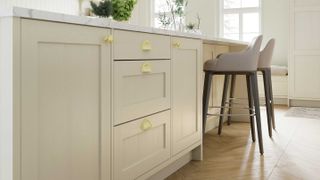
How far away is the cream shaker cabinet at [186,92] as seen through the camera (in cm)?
238

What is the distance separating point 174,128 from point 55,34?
121 cm

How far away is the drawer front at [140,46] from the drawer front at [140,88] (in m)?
0.03

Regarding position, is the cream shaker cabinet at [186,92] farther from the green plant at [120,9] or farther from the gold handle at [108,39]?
the gold handle at [108,39]

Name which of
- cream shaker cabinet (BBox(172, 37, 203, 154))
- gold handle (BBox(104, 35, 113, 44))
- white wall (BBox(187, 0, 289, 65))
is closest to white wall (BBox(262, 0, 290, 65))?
white wall (BBox(187, 0, 289, 65))

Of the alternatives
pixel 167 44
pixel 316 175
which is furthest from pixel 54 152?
pixel 316 175

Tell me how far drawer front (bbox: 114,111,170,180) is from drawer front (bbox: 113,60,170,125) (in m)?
0.05

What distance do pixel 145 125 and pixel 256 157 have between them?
122 centimetres

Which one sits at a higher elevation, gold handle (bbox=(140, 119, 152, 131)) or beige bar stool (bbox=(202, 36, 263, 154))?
beige bar stool (bbox=(202, 36, 263, 154))

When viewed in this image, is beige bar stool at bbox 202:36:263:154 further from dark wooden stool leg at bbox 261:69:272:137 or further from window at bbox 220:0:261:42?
window at bbox 220:0:261:42

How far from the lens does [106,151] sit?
5.50 feet

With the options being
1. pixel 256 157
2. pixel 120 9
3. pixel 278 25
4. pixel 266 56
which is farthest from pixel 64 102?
pixel 278 25

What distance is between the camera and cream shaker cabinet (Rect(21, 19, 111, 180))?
4.11 feet

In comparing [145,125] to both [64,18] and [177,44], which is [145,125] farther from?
[64,18]

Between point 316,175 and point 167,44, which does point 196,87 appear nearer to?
point 167,44
